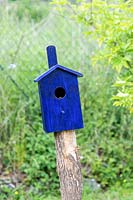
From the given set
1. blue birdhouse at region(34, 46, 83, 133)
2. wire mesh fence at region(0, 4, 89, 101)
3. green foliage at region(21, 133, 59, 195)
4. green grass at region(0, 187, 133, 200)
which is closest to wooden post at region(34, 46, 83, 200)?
blue birdhouse at region(34, 46, 83, 133)

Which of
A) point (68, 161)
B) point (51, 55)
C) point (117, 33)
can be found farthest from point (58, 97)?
point (117, 33)

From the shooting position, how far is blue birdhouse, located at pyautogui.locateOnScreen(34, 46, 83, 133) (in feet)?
9.26

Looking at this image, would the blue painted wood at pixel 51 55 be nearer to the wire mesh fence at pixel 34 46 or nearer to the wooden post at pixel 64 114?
the wooden post at pixel 64 114

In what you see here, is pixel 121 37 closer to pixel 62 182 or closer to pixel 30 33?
pixel 62 182

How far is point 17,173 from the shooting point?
Answer: 15.2ft

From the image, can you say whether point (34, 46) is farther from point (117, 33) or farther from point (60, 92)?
point (60, 92)

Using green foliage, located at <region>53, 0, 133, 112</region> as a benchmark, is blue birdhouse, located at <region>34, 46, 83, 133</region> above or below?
below

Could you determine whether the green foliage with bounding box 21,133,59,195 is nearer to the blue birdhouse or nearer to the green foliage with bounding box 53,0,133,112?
the green foliage with bounding box 53,0,133,112

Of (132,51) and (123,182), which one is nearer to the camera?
(132,51)

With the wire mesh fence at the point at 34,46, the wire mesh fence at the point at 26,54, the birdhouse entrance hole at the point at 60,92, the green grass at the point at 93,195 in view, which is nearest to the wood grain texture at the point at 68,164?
the birdhouse entrance hole at the point at 60,92

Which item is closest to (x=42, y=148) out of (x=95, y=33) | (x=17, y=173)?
(x=17, y=173)

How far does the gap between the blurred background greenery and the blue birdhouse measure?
1.68 metres

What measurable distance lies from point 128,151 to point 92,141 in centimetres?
45

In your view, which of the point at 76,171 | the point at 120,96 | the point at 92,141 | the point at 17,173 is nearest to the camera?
the point at 120,96
